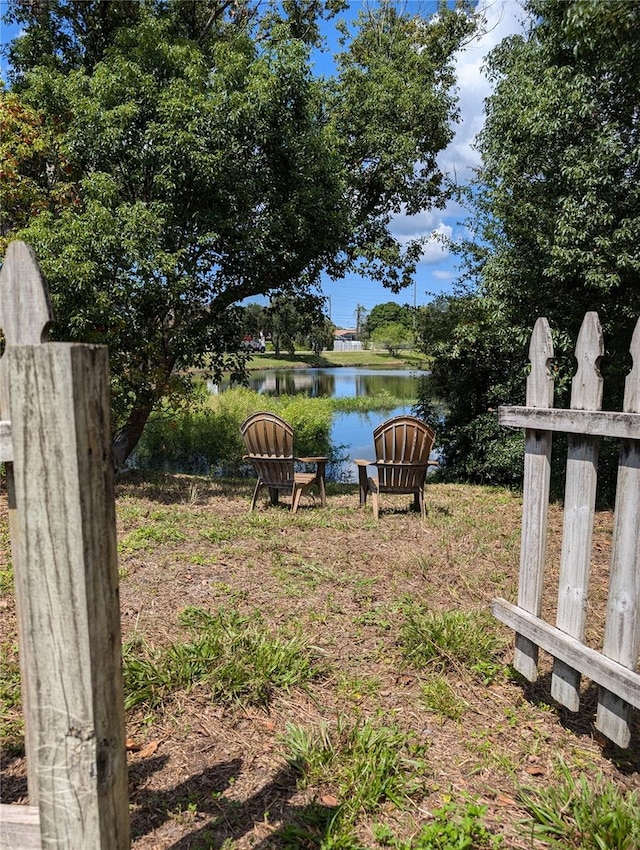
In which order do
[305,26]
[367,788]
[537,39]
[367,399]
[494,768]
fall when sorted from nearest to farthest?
[367,788], [494,768], [537,39], [305,26], [367,399]

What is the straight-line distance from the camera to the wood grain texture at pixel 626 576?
2045 millimetres

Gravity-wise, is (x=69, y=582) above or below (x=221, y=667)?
above

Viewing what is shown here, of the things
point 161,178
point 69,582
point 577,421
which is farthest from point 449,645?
point 161,178

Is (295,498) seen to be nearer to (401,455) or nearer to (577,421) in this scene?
(401,455)

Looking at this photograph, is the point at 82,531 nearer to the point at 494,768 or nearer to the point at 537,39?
the point at 494,768

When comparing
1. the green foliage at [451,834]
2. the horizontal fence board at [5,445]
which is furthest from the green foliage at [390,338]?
the horizontal fence board at [5,445]

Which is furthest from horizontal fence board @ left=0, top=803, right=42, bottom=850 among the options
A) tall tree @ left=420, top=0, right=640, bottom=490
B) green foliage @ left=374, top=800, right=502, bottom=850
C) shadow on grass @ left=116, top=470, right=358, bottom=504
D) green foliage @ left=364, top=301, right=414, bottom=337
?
green foliage @ left=364, top=301, right=414, bottom=337

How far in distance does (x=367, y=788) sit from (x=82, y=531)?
5.02ft

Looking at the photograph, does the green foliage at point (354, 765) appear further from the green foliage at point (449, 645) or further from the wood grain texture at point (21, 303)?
the wood grain texture at point (21, 303)

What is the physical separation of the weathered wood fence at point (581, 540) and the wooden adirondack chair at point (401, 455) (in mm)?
3321

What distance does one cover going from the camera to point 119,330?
6.70m

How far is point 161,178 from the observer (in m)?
6.51

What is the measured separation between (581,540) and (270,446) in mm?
4260

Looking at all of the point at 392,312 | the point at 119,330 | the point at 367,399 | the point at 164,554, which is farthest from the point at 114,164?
the point at 392,312
